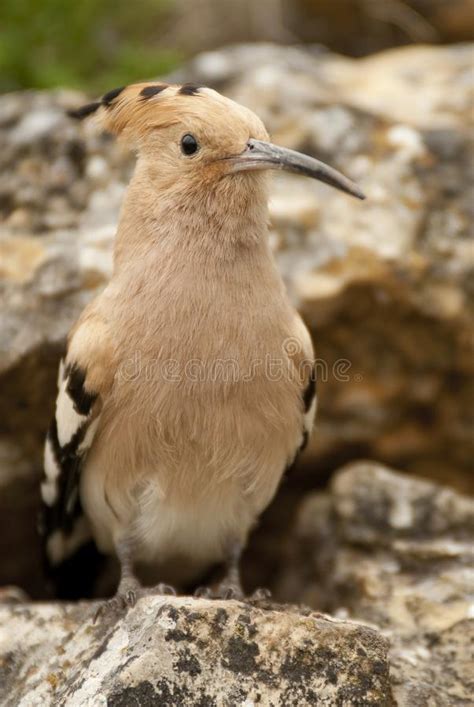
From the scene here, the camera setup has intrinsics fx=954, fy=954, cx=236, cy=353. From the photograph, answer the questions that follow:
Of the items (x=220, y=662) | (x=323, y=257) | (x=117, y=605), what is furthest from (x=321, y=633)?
(x=323, y=257)

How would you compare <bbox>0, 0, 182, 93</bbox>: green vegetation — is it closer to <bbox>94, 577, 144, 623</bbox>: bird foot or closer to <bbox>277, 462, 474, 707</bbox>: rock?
<bbox>277, 462, 474, 707</bbox>: rock

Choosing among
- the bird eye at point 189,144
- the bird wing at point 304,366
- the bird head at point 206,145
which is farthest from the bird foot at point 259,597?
the bird eye at point 189,144

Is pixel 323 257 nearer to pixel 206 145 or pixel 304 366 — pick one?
pixel 304 366

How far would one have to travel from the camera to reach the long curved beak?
3.15m

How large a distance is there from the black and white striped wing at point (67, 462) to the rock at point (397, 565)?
3.33 feet

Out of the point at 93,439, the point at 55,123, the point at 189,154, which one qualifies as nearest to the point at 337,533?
the point at 93,439

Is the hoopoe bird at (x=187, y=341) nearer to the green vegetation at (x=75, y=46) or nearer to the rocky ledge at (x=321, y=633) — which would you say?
the rocky ledge at (x=321, y=633)

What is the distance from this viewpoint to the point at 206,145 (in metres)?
3.21

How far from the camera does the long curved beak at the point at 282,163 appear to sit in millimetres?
3150

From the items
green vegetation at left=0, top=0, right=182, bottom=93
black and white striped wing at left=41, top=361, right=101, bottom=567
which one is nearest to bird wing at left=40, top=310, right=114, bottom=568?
black and white striped wing at left=41, top=361, right=101, bottom=567

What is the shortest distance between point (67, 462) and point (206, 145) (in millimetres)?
1256

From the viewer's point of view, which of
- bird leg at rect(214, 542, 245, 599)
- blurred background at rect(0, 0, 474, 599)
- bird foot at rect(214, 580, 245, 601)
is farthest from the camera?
blurred background at rect(0, 0, 474, 599)

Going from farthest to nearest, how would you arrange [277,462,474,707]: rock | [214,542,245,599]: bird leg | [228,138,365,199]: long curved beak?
1. [214,542,245,599]: bird leg
2. [277,462,474,707]: rock
3. [228,138,365,199]: long curved beak

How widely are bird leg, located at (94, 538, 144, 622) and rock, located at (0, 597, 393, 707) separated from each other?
12.3 inches
